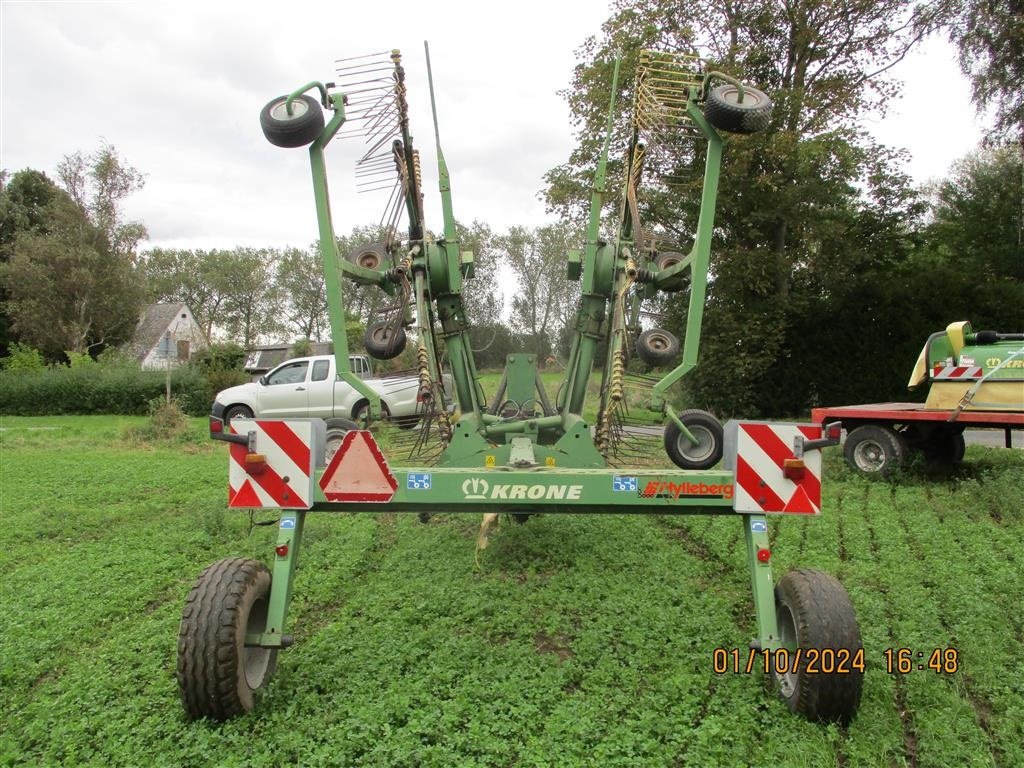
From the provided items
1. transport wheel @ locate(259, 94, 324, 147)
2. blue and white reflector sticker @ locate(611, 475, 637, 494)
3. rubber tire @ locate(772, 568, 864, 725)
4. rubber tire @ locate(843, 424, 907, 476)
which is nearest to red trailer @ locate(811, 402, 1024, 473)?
rubber tire @ locate(843, 424, 907, 476)

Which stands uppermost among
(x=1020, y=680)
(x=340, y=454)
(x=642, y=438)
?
(x=340, y=454)

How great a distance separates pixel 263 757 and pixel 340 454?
1153mm

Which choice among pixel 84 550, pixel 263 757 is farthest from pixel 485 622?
pixel 84 550

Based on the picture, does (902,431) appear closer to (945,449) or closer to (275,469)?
(945,449)

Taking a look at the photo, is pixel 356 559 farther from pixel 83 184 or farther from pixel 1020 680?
pixel 83 184

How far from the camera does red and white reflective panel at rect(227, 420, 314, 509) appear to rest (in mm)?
3139

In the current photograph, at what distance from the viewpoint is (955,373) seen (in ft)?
27.8

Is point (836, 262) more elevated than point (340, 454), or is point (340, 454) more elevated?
point (836, 262)

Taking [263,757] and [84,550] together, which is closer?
[263,757]

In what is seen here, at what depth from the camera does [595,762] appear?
2.59 m

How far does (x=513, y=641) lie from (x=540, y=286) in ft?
12.8

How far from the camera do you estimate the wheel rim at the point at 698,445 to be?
4.31 metres

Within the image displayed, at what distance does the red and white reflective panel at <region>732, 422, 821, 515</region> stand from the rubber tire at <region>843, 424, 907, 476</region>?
6.49 meters

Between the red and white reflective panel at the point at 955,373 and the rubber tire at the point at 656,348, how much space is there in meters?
5.61
